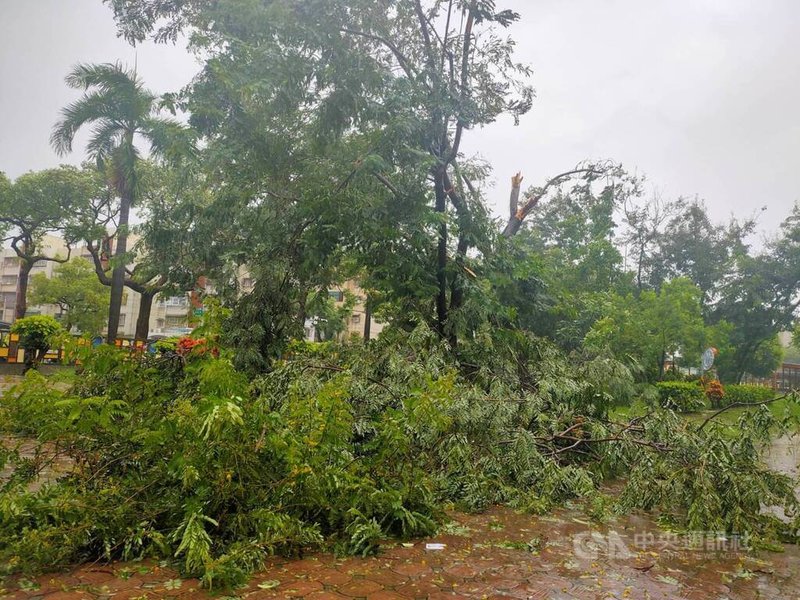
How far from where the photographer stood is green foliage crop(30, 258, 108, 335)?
29.4 metres

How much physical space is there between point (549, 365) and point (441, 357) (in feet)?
4.31

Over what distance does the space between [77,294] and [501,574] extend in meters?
31.3

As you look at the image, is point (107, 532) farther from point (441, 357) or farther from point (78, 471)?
point (441, 357)

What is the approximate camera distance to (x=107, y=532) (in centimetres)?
313

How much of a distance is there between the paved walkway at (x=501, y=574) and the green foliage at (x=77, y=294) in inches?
1163

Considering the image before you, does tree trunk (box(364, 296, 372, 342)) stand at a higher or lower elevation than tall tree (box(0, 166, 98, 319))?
lower

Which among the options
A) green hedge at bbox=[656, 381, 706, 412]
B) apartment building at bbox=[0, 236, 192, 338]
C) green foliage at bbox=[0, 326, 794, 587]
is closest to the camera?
green foliage at bbox=[0, 326, 794, 587]

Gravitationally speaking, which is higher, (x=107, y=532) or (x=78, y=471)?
(x=78, y=471)

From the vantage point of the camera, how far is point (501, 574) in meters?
3.29

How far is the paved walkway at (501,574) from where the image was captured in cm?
286

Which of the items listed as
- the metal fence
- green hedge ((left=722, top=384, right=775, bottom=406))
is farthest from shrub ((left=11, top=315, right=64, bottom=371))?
the metal fence

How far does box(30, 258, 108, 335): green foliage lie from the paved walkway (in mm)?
29547

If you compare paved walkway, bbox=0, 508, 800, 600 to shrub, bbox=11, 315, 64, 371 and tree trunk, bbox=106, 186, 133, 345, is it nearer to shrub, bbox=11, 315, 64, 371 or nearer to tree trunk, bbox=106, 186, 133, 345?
shrub, bbox=11, 315, 64, 371

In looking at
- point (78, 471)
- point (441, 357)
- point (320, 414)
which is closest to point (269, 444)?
point (320, 414)
